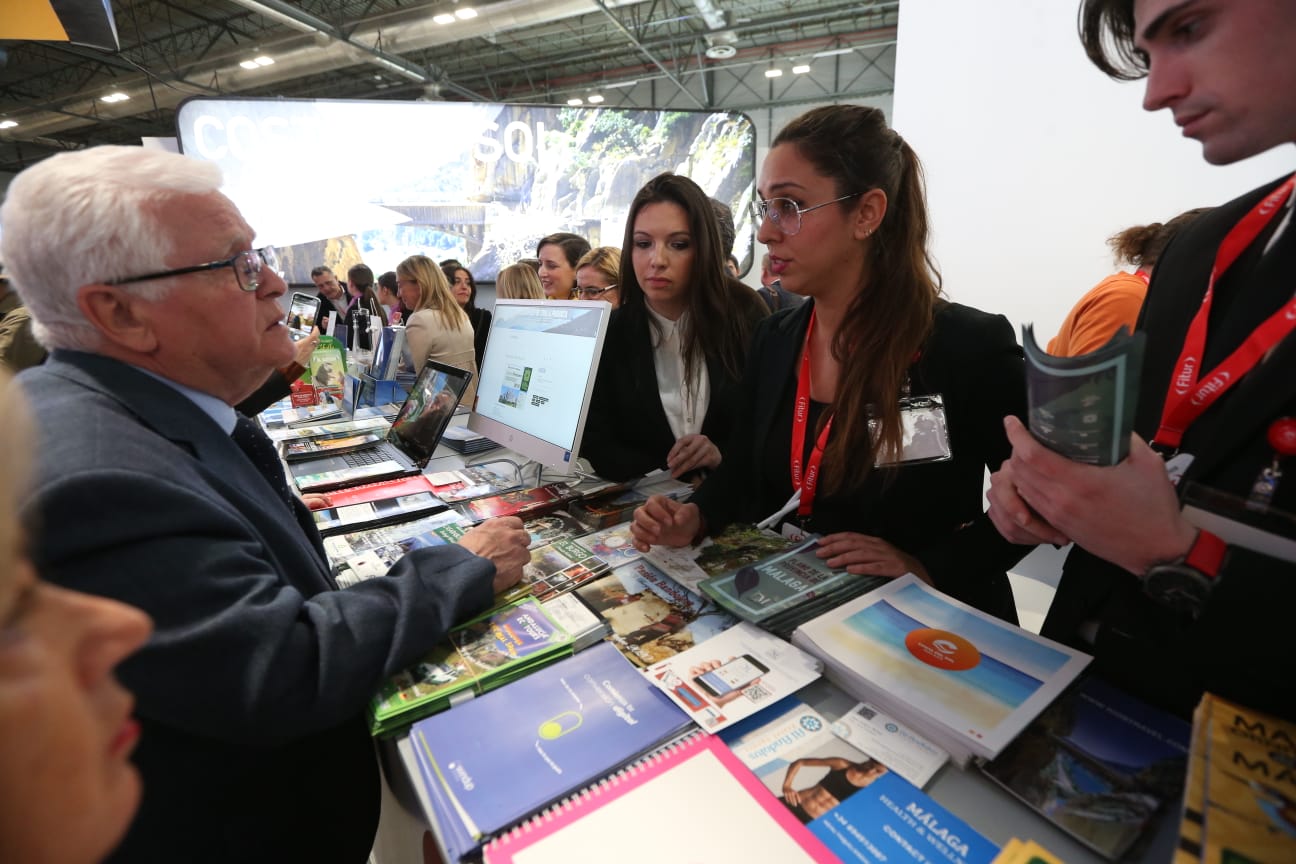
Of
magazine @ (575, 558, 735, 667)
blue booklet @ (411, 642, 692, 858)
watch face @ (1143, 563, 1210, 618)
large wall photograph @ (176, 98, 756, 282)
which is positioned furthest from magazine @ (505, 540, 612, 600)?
large wall photograph @ (176, 98, 756, 282)

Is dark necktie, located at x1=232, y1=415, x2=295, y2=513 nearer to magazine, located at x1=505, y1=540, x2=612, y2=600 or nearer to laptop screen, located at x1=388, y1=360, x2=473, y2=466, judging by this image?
magazine, located at x1=505, y1=540, x2=612, y2=600

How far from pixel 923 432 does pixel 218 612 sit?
1384mm

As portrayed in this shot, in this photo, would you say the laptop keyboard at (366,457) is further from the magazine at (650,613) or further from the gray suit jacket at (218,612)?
the magazine at (650,613)

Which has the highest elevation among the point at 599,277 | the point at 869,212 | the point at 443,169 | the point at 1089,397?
the point at 443,169

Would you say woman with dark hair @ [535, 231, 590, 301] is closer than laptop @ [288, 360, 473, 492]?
No

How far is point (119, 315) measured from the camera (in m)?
1.00

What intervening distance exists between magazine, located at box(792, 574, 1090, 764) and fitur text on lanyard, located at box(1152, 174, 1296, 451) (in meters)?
0.40

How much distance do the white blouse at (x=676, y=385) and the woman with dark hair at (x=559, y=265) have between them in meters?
1.74

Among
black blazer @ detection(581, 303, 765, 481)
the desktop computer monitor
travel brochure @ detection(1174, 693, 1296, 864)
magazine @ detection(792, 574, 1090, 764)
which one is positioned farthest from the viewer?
black blazer @ detection(581, 303, 765, 481)

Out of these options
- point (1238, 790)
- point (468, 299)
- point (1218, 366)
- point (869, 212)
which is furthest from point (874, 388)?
point (468, 299)

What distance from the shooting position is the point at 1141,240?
8.10ft

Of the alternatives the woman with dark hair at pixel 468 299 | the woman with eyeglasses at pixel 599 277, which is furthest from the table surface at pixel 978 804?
the woman with dark hair at pixel 468 299

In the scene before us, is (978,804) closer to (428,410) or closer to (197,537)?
(197,537)

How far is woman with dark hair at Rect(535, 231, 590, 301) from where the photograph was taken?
3875mm
